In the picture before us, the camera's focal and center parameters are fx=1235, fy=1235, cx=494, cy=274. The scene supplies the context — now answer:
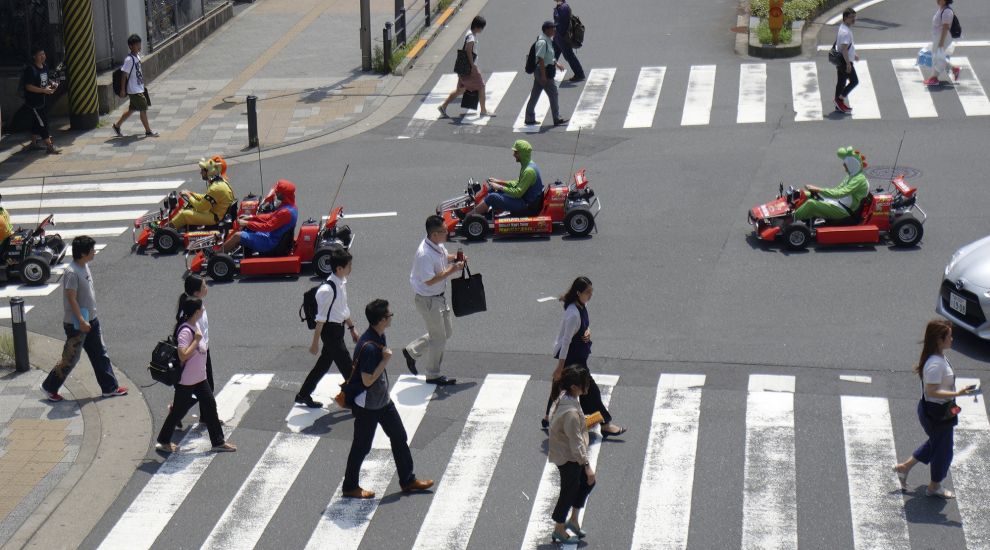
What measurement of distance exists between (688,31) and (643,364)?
17836 millimetres

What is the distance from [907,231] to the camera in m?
15.8

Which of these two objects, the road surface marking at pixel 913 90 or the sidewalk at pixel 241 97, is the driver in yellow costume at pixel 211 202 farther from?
the road surface marking at pixel 913 90

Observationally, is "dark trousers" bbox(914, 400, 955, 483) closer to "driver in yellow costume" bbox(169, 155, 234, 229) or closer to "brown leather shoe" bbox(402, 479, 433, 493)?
"brown leather shoe" bbox(402, 479, 433, 493)

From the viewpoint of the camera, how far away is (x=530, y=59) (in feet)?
73.5

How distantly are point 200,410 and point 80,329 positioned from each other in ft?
5.82

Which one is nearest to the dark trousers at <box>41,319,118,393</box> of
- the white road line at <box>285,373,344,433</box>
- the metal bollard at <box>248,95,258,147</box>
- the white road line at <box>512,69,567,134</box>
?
the white road line at <box>285,373,344,433</box>

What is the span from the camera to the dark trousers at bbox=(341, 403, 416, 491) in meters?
10.0

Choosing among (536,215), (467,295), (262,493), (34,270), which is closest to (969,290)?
(467,295)

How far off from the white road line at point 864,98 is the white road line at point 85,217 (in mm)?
12588

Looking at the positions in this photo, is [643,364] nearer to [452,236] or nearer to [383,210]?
[452,236]

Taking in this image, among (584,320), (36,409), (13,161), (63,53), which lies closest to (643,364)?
(584,320)

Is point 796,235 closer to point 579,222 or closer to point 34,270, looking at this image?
point 579,222

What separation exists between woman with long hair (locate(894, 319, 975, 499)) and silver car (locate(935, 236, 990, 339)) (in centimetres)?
310

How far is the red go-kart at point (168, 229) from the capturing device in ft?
55.4
